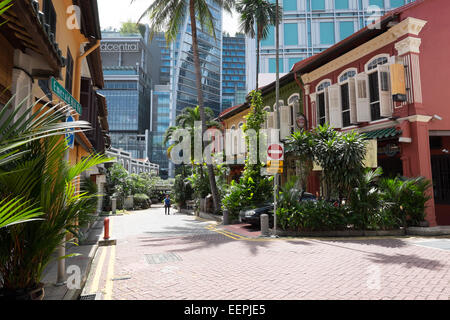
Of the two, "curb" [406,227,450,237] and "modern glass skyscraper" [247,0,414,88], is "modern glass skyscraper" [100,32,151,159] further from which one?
"curb" [406,227,450,237]

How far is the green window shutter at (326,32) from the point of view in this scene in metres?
39.5

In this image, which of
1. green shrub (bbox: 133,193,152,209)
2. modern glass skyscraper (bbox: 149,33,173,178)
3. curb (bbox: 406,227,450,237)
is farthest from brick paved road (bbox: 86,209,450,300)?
modern glass skyscraper (bbox: 149,33,173,178)

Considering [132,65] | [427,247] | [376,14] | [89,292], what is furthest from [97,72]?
[132,65]

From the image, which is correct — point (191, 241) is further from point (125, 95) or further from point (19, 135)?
point (125, 95)

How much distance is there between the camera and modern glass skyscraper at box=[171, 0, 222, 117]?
94750mm

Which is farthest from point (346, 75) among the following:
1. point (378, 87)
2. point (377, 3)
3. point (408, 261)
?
point (377, 3)

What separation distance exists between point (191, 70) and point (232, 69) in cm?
2851

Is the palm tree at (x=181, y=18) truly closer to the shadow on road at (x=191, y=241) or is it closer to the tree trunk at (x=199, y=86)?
the tree trunk at (x=199, y=86)

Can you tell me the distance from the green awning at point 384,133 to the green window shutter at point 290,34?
3224 centimetres

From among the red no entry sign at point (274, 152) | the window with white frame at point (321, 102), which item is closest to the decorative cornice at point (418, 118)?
the window with white frame at point (321, 102)

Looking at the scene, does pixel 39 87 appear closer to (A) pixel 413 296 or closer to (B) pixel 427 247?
(A) pixel 413 296

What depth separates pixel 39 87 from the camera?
6309 mm

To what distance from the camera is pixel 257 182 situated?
1389cm
